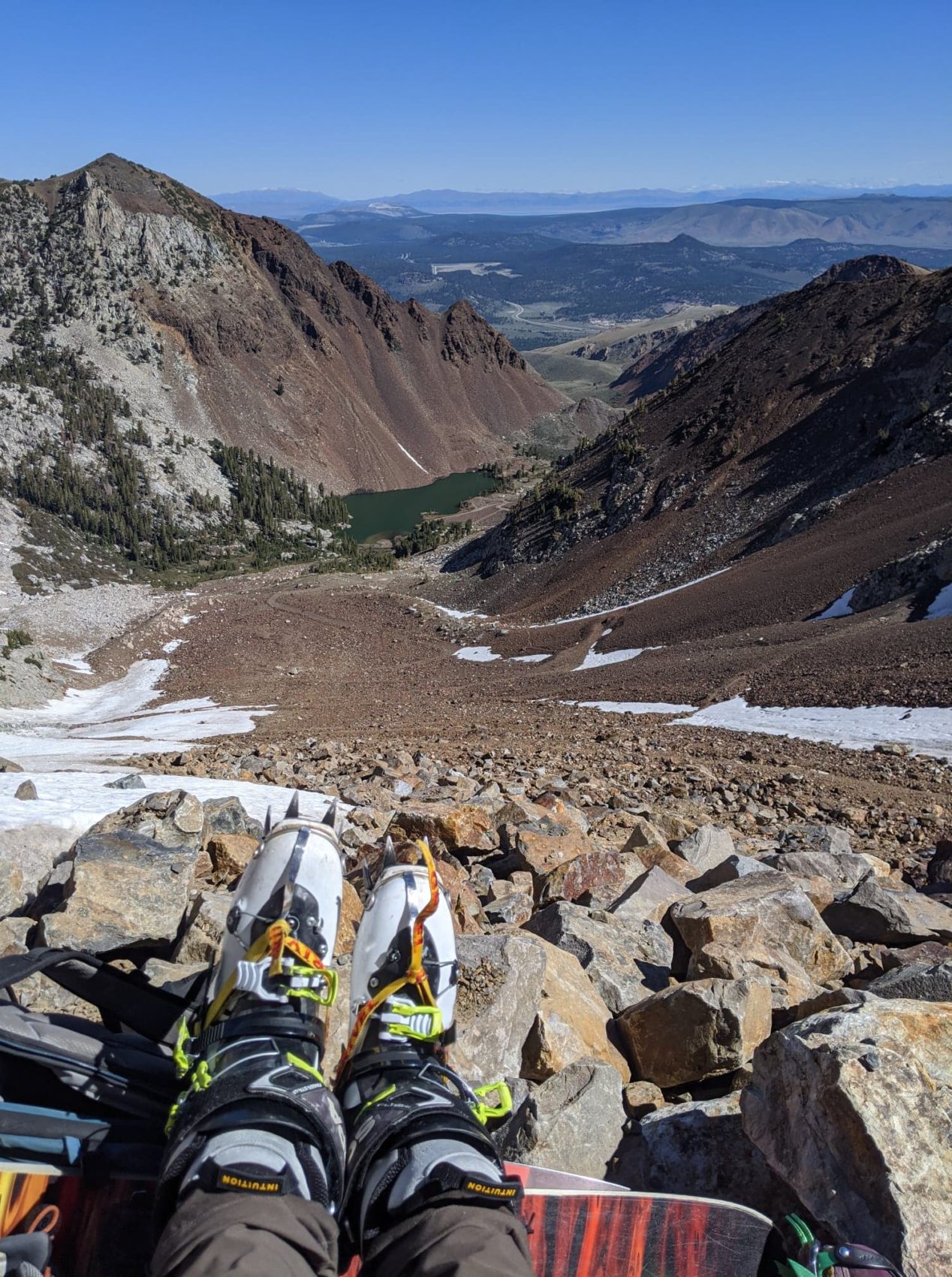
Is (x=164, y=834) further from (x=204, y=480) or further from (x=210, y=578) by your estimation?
(x=204, y=480)

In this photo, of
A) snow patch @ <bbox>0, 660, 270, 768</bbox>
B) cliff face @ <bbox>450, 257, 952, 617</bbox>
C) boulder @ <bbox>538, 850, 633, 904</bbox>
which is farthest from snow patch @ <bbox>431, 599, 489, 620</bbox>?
boulder @ <bbox>538, 850, 633, 904</bbox>

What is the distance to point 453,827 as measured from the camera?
21.3 feet

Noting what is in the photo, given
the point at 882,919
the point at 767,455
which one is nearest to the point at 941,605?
the point at 882,919

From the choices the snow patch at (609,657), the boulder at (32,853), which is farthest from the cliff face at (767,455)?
the boulder at (32,853)

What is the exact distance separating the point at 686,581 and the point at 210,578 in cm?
3701

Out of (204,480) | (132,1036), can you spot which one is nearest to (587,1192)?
(132,1036)

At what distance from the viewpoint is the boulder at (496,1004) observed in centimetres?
356

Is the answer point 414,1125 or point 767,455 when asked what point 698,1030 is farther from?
point 767,455

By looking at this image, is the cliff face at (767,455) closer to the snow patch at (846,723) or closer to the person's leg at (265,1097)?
the snow patch at (846,723)

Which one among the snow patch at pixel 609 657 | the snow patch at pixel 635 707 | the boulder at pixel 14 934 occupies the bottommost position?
the snow patch at pixel 609 657

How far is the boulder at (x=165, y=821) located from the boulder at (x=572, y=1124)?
2975 millimetres

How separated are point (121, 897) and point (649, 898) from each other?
338 centimetres

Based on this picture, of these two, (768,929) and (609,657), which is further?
(609,657)

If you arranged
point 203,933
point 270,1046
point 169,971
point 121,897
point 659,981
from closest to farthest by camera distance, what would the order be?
point 270,1046 < point 169,971 < point 203,933 < point 121,897 < point 659,981
